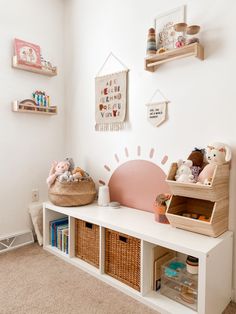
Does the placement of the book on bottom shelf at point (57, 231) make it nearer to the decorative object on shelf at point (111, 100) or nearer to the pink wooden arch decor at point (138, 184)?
the pink wooden arch decor at point (138, 184)

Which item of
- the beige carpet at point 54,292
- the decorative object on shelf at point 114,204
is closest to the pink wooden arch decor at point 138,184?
the decorative object on shelf at point 114,204

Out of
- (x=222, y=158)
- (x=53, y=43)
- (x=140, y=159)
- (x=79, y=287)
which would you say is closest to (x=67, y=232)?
(x=79, y=287)

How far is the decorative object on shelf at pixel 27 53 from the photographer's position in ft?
7.43

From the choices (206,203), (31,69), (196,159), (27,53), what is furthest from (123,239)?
(27,53)

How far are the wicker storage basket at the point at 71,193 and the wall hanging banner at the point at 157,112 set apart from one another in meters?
0.79

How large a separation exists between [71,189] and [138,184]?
57 centimetres

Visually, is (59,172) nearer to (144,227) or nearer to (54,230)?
(54,230)

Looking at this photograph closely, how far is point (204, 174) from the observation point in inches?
60.2

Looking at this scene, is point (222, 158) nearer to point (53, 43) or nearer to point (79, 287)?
point (79, 287)

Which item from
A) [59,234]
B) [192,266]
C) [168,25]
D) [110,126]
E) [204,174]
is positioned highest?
[168,25]

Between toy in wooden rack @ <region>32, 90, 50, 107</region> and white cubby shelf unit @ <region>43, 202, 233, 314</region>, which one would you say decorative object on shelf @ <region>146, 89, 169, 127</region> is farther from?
toy in wooden rack @ <region>32, 90, 50, 107</region>

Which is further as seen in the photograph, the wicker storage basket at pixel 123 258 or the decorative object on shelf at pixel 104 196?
the decorative object on shelf at pixel 104 196

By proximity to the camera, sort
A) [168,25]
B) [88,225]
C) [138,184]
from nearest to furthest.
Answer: [168,25], [88,225], [138,184]

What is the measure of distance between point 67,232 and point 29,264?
0.38 metres
